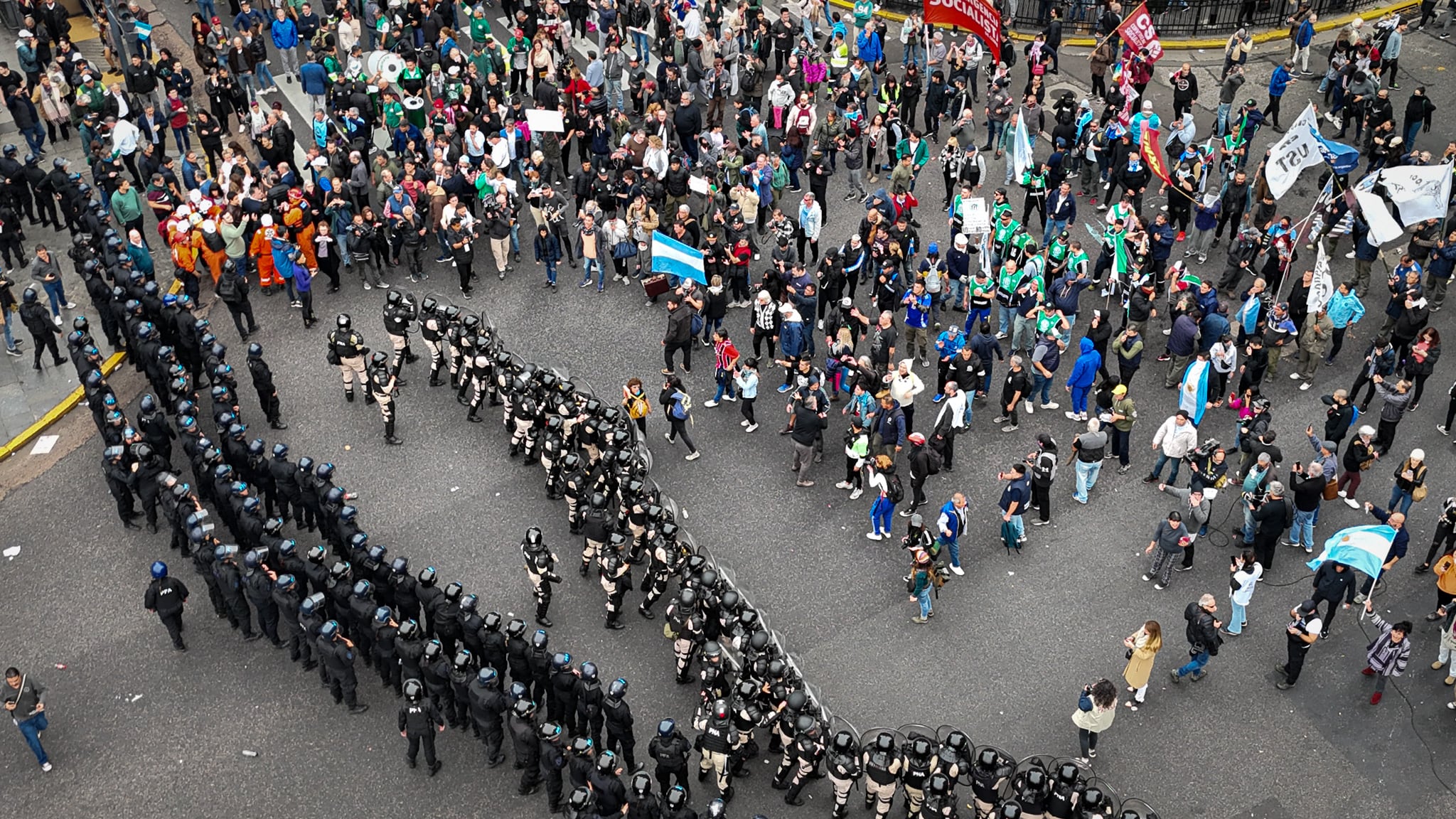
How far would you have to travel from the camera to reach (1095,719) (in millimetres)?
15742

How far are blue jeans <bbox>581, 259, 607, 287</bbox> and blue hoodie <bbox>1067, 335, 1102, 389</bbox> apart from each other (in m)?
8.27

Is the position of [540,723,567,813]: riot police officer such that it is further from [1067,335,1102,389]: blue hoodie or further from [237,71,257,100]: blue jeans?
[237,71,257,100]: blue jeans

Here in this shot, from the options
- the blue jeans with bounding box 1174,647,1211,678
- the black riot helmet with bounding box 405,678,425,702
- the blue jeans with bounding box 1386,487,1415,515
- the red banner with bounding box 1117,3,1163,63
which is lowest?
the blue jeans with bounding box 1174,647,1211,678

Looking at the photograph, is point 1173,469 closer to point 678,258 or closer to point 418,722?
point 678,258

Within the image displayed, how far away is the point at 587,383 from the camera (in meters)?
22.5

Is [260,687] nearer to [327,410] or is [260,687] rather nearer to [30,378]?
[327,410]

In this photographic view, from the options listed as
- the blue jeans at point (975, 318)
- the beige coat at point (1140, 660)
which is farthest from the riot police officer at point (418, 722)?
the blue jeans at point (975, 318)

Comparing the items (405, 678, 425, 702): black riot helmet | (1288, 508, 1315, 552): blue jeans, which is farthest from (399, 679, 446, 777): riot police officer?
(1288, 508, 1315, 552): blue jeans

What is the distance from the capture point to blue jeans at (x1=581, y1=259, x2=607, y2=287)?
24.5m

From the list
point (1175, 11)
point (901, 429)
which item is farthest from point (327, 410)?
point (1175, 11)

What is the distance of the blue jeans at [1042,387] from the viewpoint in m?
21.4

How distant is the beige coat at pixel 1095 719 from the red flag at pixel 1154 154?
34.8ft

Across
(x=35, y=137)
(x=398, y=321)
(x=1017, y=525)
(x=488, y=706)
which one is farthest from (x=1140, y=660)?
(x=35, y=137)

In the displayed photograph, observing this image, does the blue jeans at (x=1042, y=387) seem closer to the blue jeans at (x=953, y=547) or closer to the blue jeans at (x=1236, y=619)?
the blue jeans at (x=953, y=547)
